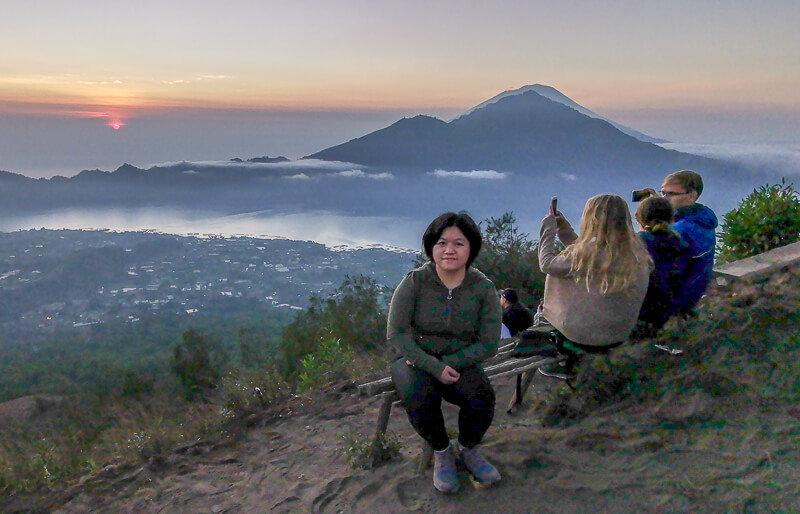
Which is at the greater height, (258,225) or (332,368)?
(332,368)

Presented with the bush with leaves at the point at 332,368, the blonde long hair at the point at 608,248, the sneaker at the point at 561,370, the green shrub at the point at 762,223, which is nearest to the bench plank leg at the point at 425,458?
the sneaker at the point at 561,370

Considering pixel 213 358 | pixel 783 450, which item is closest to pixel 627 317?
pixel 783 450

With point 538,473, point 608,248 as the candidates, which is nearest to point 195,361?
point 538,473

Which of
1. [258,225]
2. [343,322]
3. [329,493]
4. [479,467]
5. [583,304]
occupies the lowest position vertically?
[258,225]

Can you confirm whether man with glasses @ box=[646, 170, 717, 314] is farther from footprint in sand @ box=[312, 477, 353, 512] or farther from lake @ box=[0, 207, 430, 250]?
lake @ box=[0, 207, 430, 250]

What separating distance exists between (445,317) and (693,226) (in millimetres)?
2090

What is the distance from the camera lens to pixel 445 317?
9.48 ft

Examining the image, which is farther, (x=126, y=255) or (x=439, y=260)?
(x=126, y=255)

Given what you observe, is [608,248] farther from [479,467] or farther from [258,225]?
[258,225]

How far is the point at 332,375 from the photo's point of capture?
20.7ft

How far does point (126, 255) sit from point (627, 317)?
126 metres

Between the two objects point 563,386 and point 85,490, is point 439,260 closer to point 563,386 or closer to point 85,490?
point 563,386

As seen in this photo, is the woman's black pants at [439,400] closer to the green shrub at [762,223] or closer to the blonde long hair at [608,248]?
the blonde long hair at [608,248]

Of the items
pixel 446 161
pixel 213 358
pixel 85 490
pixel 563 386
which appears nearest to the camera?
pixel 563 386
